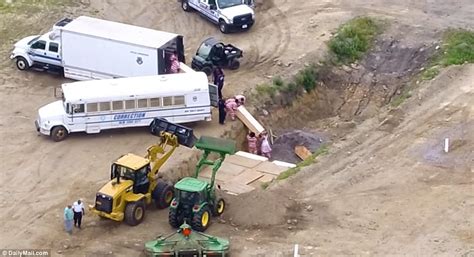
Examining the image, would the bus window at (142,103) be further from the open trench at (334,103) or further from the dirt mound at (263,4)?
the dirt mound at (263,4)

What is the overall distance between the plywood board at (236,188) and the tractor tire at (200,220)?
3.19 metres

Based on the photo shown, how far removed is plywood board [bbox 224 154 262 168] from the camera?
38344 mm

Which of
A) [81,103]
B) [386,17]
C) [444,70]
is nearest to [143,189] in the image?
[81,103]

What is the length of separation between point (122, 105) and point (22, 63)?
7747 millimetres

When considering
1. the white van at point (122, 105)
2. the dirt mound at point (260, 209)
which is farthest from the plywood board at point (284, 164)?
the dirt mound at point (260, 209)

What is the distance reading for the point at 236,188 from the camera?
36.3m

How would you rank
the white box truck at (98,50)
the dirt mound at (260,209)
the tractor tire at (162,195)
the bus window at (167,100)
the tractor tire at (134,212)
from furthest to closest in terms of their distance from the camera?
the white box truck at (98,50) → the bus window at (167,100) → the tractor tire at (162,195) → the dirt mound at (260,209) → the tractor tire at (134,212)

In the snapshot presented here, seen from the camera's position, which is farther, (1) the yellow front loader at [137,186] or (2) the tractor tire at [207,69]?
(2) the tractor tire at [207,69]

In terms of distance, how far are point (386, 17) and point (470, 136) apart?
1225cm

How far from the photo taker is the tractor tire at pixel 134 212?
3281 cm

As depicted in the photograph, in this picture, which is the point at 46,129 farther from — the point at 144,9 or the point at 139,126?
the point at 144,9

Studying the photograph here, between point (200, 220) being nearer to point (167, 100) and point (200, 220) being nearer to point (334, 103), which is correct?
point (167, 100)

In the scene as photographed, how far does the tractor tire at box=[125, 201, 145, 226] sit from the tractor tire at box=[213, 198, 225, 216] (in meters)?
2.36

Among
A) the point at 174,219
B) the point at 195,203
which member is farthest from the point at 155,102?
the point at 195,203
